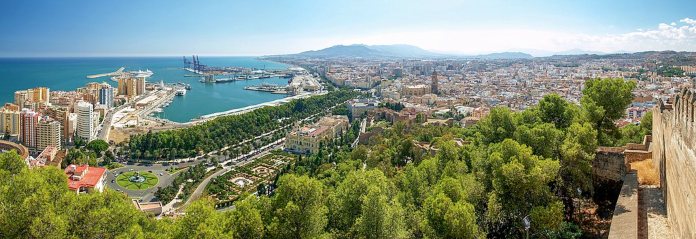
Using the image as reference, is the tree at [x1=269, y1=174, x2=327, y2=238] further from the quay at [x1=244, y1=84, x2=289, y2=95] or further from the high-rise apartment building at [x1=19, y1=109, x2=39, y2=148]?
the quay at [x1=244, y1=84, x2=289, y2=95]

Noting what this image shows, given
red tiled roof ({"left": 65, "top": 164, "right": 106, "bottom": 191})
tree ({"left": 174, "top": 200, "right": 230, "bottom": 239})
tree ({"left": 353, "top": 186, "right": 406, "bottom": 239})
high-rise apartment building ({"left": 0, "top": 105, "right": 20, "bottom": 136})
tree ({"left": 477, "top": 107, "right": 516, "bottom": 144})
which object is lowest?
red tiled roof ({"left": 65, "top": 164, "right": 106, "bottom": 191})

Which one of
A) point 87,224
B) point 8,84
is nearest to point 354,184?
point 87,224

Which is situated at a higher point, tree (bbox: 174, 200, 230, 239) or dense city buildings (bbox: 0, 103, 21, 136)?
tree (bbox: 174, 200, 230, 239)

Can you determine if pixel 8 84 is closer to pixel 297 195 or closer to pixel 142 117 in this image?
pixel 142 117

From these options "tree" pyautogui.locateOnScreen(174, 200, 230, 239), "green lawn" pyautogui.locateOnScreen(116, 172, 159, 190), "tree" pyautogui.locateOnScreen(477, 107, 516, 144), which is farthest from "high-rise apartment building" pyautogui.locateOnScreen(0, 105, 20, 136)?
"tree" pyautogui.locateOnScreen(174, 200, 230, 239)

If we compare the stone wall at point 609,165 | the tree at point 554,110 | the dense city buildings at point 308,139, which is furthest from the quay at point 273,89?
the stone wall at point 609,165

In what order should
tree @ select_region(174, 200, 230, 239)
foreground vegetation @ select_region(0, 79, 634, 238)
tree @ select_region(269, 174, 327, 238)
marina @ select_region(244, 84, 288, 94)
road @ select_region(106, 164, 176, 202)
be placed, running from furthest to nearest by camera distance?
marina @ select_region(244, 84, 288, 94) < road @ select_region(106, 164, 176, 202) < tree @ select_region(269, 174, 327, 238) < foreground vegetation @ select_region(0, 79, 634, 238) < tree @ select_region(174, 200, 230, 239)

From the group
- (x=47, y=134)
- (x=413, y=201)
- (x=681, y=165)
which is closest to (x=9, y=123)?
(x=47, y=134)
